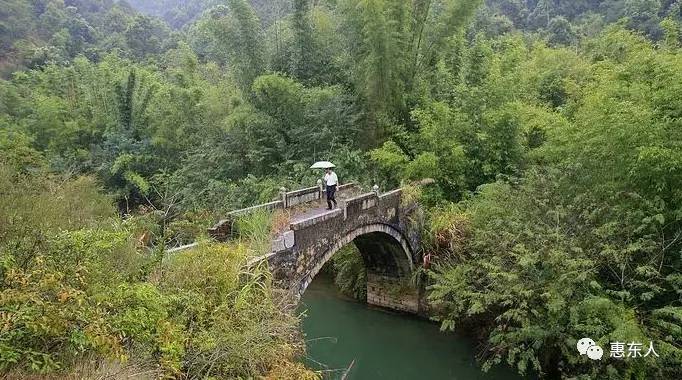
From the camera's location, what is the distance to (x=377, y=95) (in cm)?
1642

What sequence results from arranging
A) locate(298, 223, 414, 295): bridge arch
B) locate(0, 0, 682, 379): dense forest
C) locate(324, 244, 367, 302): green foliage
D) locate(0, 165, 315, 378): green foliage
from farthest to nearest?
locate(324, 244, 367, 302): green foliage, locate(298, 223, 414, 295): bridge arch, locate(0, 0, 682, 379): dense forest, locate(0, 165, 315, 378): green foliage

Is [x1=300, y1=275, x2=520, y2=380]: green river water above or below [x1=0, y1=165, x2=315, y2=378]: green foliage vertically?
below

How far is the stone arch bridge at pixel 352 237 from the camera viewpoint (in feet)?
31.2

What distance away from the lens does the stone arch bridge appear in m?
9.51

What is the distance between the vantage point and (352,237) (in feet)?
38.4

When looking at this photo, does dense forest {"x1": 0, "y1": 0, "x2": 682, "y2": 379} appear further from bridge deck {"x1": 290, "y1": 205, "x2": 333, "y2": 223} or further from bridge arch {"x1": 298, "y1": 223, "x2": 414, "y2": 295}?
bridge deck {"x1": 290, "y1": 205, "x2": 333, "y2": 223}

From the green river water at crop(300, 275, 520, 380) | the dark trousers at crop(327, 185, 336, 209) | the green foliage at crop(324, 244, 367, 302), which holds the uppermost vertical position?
the dark trousers at crop(327, 185, 336, 209)

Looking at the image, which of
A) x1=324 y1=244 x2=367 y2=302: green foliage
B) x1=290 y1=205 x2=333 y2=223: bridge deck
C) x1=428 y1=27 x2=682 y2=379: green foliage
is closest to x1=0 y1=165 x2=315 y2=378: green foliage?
x1=290 y1=205 x2=333 y2=223: bridge deck

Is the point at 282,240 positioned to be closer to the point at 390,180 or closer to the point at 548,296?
the point at 548,296

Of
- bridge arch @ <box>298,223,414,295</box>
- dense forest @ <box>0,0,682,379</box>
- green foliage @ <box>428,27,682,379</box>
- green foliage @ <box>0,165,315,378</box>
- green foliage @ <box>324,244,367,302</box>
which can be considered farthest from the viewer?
green foliage @ <box>324,244,367,302</box>

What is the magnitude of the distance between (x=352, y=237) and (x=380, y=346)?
395 cm

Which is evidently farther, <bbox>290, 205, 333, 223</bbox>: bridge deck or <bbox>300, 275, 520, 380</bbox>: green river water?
<bbox>300, 275, 520, 380</bbox>: green river water

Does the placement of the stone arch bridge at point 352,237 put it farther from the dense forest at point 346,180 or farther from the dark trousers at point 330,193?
the dense forest at point 346,180

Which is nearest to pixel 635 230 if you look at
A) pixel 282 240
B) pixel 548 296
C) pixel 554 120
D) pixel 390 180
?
pixel 548 296
